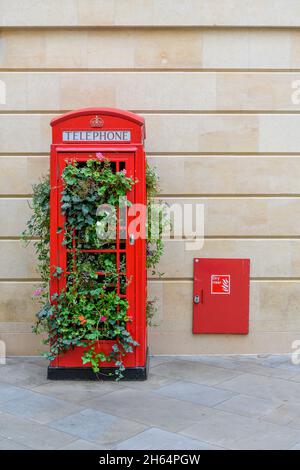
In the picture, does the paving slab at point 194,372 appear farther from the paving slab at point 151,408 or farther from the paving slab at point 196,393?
the paving slab at point 151,408

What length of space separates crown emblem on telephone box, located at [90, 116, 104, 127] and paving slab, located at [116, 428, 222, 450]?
10.3 feet

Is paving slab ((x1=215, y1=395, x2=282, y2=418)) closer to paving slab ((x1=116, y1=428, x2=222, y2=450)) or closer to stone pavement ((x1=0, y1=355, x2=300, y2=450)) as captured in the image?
stone pavement ((x1=0, y1=355, x2=300, y2=450))

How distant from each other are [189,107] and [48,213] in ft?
7.45

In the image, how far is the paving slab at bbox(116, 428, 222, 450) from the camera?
4.89m

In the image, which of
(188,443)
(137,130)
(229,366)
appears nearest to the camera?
(188,443)

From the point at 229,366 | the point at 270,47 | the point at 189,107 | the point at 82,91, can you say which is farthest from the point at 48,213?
the point at 270,47

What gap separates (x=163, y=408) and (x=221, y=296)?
2.23m

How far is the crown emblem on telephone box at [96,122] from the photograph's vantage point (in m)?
6.50

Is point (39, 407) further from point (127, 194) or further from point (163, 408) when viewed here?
point (127, 194)

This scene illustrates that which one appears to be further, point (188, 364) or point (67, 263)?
point (188, 364)

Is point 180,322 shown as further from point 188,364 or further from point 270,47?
point 270,47

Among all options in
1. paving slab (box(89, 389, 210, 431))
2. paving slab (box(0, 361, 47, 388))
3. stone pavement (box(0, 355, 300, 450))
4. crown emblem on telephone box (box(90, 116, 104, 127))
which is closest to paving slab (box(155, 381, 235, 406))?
stone pavement (box(0, 355, 300, 450))

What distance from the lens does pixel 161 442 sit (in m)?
4.99
